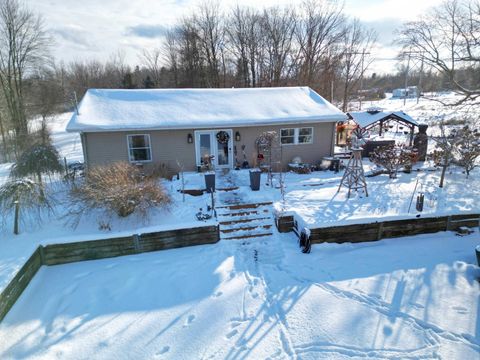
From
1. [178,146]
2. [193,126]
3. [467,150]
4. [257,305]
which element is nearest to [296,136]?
[193,126]

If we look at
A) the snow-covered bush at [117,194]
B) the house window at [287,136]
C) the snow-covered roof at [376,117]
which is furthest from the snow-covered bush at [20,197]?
the snow-covered roof at [376,117]

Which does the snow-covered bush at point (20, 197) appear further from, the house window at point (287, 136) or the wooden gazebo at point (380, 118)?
the wooden gazebo at point (380, 118)

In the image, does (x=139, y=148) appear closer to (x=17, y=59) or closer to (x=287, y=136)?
(x=287, y=136)

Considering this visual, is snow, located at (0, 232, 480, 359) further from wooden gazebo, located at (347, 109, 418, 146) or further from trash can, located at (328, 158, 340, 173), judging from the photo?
wooden gazebo, located at (347, 109, 418, 146)

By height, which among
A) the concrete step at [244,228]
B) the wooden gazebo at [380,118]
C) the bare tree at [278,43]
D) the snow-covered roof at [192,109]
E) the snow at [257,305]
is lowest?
the snow at [257,305]

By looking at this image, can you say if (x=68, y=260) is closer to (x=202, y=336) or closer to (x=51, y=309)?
(x=51, y=309)
